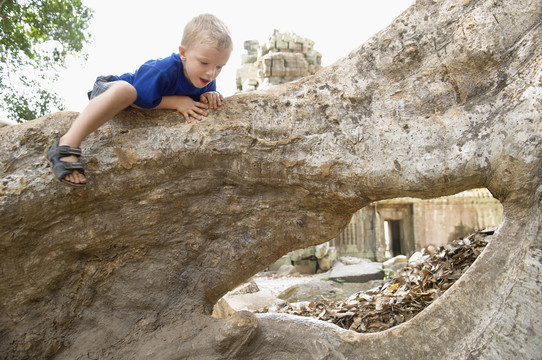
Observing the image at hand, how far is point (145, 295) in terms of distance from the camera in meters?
2.22

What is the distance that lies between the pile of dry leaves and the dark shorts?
254 cm

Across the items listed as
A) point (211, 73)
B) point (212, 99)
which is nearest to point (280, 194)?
point (212, 99)

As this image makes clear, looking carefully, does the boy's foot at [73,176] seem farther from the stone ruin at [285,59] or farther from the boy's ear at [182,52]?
the stone ruin at [285,59]

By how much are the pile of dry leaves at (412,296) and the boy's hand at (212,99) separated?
82.6 inches

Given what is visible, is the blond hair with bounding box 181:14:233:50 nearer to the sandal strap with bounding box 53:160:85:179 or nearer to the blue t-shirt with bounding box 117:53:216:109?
the blue t-shirt with bounding box 117:53:216:109

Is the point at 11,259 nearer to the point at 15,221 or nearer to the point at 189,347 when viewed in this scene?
the point at 15,221

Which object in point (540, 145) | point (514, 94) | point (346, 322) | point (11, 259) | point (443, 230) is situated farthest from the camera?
point (443, 230)

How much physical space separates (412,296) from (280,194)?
5.52ft

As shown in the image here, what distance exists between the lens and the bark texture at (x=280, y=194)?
1.80 meters

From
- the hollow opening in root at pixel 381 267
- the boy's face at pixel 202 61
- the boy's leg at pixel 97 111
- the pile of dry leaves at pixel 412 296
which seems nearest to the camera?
the boy's leg at pixel 97 111

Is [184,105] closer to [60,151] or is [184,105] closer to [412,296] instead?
[60,151]

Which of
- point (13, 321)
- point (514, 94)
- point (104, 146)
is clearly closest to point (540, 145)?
point (514, 94)

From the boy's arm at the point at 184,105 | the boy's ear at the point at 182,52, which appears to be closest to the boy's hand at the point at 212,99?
the boy's arm at the point at 184,105

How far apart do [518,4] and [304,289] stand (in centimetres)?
598
